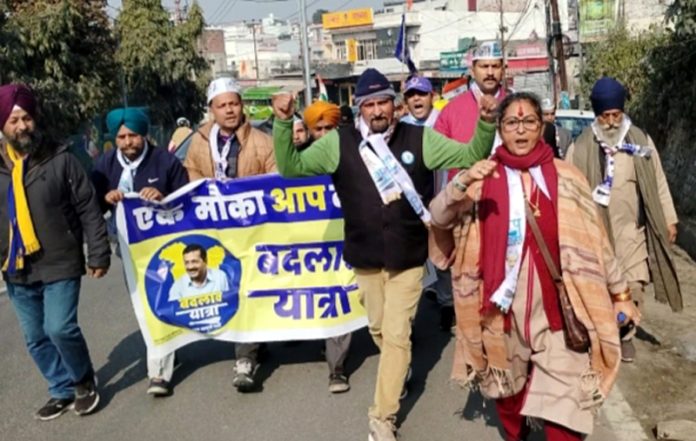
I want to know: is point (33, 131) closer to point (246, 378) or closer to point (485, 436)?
point (246, 378)

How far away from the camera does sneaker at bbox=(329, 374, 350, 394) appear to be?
205 inches

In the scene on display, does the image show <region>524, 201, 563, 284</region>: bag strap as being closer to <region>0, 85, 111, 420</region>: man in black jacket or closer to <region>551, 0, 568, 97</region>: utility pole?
<region>0, 85, 111, 420</region>: man in black jacket

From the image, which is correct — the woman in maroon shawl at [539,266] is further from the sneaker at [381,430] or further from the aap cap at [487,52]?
the aap cap at [487,52]

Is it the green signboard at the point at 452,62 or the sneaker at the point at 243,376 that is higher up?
the green signboard at the point at 452,62

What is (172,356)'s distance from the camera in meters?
5.40

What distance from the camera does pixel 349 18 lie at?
242 feet

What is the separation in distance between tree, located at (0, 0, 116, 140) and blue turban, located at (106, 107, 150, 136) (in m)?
13.8

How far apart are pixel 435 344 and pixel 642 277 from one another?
162cm

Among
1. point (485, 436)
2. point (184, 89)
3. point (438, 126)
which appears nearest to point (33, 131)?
point (438, 126)

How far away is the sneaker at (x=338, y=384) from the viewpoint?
17.1 feet

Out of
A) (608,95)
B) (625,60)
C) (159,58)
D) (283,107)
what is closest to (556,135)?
(608,95)

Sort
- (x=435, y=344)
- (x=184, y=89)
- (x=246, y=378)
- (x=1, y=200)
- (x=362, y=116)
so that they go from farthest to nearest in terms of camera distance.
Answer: (x=184, y=89)
(x=435, y=344)
(x=246, y=378)
(x=1, y=200)
(x=362, y=116)

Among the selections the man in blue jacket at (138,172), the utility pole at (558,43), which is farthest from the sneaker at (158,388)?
the utility pole at (558,43)

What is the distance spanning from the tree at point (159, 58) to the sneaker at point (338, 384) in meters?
28.1
